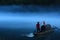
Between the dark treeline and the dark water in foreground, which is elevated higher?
the dark treeline

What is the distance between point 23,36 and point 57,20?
0.33 meters

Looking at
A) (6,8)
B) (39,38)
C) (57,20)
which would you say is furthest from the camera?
(6,8)

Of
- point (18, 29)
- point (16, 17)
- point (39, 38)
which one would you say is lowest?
point (39, 38)

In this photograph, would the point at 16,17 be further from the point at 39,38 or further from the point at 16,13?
the point at 39,38

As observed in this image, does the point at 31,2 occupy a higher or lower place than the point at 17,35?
higher

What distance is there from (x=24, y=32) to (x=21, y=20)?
0.53 feet

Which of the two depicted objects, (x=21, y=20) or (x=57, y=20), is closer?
(x=57, y=20)

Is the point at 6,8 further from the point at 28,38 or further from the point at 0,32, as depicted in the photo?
the point at 28,38

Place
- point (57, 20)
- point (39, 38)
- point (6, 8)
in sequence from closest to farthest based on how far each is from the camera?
point (39, 38) < point (57, 20) < point (6, 8)

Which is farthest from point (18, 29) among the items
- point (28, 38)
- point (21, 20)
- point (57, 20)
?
point (57, 20)

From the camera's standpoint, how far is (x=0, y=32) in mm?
1809

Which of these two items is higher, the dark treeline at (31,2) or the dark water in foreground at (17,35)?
the dark treeline at (31,2)

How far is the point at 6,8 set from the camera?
1888 mm

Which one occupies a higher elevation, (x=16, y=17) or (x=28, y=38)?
(x=16, y=17)
